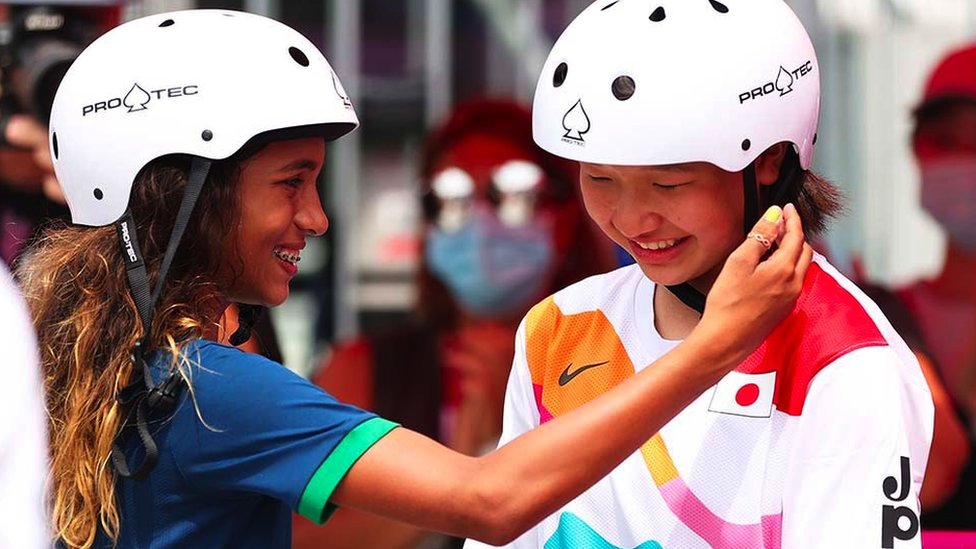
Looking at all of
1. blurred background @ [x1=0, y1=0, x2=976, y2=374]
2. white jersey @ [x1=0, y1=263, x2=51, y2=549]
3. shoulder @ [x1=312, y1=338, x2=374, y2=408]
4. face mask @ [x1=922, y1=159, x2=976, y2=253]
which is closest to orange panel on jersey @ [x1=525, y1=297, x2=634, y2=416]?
white jersey @ [x1=0, y1=263, x2=51, y2=549]

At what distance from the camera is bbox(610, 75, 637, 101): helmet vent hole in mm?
2672

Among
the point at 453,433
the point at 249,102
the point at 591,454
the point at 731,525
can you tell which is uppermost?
the point at 249,102

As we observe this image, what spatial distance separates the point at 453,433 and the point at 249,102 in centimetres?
281

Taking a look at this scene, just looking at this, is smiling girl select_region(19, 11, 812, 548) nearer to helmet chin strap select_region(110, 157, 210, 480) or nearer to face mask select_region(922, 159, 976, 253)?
helmet chin strap select_region(110, 157, 210, 480)

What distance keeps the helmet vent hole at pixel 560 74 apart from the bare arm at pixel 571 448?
1.62 feet

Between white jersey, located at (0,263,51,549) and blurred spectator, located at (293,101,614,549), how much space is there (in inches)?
136

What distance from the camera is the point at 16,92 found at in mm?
4859

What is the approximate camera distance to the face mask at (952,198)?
5.28 m

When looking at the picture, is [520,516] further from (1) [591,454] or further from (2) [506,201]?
(2) [506,201]

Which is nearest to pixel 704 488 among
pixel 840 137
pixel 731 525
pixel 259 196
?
pixel 731 525

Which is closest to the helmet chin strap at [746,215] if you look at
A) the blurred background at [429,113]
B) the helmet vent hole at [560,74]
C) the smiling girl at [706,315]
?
the smiling girl at [706,315]

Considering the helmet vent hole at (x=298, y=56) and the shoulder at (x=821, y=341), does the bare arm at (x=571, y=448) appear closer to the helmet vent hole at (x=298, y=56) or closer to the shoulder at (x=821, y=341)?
the shoulder at (x=821, y=341)

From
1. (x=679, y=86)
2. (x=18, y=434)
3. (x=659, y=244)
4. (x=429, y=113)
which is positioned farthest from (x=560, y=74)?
(x=429, y=113)

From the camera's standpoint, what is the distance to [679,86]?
2.66 meters
